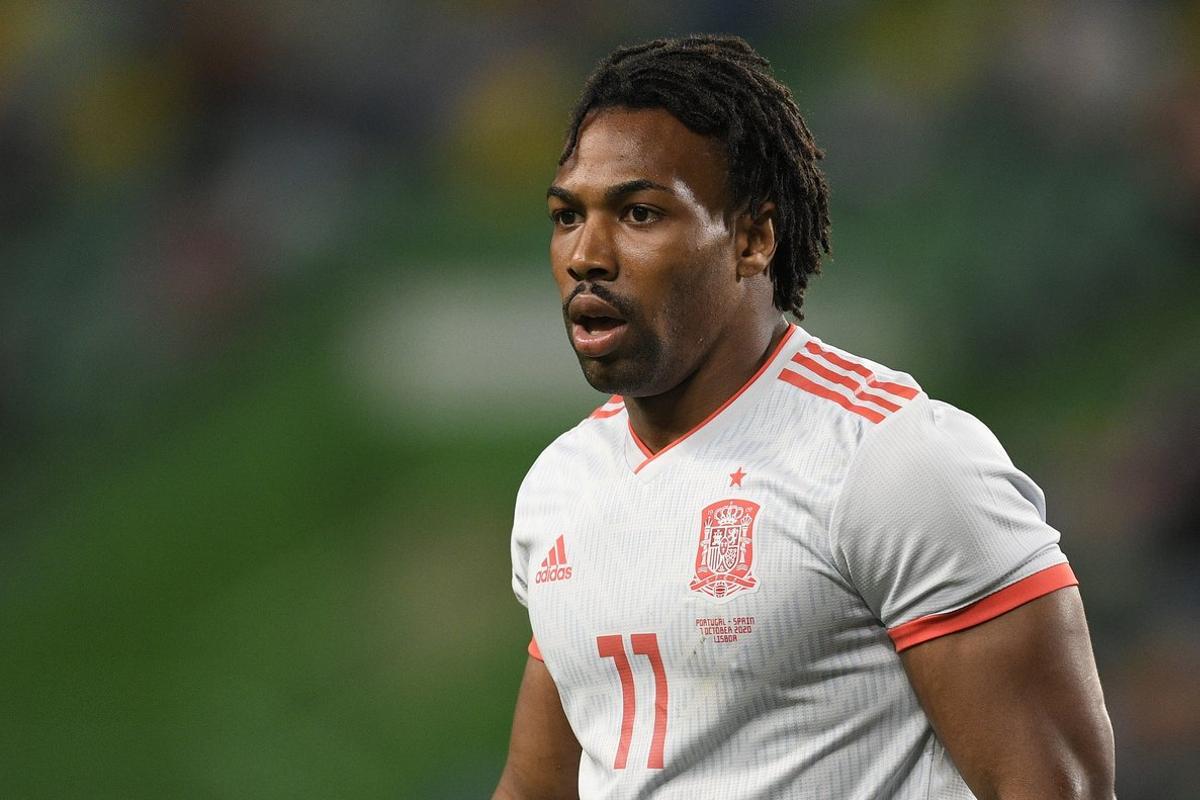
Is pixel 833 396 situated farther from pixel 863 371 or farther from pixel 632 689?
pixel 632 689

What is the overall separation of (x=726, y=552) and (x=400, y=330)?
4506mm

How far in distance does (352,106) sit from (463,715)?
9.92 feet

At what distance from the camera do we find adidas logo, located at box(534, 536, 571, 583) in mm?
2150

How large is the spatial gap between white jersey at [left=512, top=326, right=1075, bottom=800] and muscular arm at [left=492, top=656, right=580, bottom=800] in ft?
0.57

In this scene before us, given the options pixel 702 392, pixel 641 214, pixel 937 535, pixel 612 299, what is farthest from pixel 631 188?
pixel 937 535

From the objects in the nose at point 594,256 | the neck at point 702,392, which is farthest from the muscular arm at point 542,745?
the nose at point 594,256

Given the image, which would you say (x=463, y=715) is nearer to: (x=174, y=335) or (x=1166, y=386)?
(x=174, y=335)

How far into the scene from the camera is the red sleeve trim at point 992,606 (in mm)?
1782

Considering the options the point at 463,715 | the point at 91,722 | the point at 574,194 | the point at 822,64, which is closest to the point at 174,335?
the point at 91,722

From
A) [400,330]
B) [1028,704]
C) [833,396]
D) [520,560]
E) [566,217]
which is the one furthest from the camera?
[400,330]

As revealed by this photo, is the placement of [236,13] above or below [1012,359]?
above

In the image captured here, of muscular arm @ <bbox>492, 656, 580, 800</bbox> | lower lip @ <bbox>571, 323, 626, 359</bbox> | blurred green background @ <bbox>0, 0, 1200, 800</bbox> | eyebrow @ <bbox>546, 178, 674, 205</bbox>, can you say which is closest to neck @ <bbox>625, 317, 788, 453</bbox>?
lower lip @ <bbox>571, 323, 626, 359</bbox>

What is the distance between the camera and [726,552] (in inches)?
76.6

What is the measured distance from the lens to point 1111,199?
6168 mm
